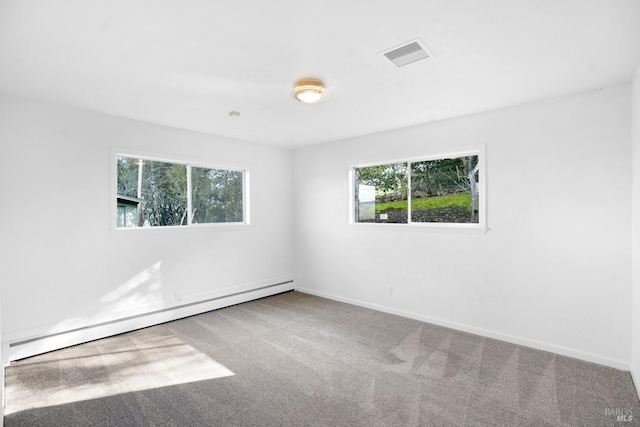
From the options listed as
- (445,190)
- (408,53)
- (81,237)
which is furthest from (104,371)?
(445,190)

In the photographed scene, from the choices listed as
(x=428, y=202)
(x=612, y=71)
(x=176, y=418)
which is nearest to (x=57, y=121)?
(x=176, y=418)

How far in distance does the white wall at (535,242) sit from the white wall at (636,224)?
12 cm

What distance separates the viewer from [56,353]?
3.14 m

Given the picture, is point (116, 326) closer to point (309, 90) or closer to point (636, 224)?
point (309, 90)

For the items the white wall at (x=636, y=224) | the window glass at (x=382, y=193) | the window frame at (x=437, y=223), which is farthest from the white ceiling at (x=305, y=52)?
the window glass at (x=382, y=193)

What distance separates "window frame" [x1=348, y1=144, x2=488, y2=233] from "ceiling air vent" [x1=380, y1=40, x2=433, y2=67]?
66.6 inches

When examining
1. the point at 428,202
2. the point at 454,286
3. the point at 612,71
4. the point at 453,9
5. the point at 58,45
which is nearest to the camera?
the point at 453,9

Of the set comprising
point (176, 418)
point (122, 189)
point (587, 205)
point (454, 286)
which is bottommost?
point (176, 418)

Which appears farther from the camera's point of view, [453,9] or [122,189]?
[122,189]

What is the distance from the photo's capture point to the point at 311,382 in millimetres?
2586

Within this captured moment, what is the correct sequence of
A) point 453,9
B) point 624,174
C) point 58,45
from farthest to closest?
point 624,174
point 58,45
point 453,9

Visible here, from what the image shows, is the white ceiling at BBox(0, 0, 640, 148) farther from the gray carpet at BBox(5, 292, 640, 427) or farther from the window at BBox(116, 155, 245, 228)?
the gray carpet at BBox(5, 292, 640, 427)

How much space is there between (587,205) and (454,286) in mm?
1528

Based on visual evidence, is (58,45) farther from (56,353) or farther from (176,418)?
(56,353)
